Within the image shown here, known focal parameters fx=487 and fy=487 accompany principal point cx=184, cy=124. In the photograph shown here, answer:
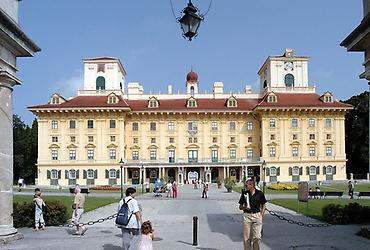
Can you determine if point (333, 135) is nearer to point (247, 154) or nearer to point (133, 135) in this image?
point (247, 154)

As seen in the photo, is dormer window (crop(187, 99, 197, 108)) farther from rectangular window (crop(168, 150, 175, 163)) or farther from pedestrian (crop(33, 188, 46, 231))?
pedestrian (crop(33, 188, 46, 231))

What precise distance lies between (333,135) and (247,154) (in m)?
13.3

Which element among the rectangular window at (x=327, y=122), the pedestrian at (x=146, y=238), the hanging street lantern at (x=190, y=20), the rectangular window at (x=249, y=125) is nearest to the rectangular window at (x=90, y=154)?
the rectangular window at (x=249, y=125)

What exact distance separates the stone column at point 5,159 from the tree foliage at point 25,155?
71.9m

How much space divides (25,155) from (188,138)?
98.6 ft

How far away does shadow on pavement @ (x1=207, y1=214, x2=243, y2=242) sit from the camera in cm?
1543

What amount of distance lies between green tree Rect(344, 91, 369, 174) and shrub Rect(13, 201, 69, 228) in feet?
217

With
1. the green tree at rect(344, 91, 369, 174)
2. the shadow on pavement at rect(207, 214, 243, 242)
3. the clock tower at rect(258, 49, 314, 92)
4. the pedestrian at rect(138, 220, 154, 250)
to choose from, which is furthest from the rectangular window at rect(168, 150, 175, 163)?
the pedestrian at rect(138, 220, 154, 250)

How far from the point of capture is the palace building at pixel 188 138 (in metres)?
72.6

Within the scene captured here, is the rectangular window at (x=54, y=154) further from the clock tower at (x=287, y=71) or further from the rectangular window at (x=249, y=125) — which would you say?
the clock tower at (x=287, y=71)

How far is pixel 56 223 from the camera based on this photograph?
59.8 ft

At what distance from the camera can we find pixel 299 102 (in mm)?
74688

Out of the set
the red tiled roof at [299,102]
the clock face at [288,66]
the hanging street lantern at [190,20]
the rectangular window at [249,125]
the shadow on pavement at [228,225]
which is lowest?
the shadow on pavement at [228,225]

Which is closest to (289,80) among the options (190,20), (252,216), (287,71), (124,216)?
(287,71)
